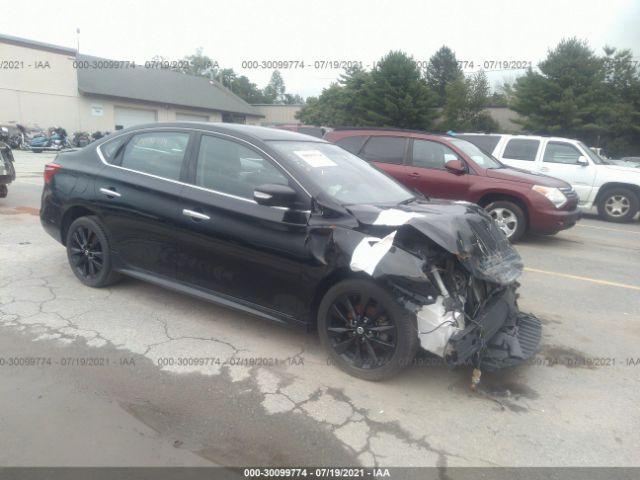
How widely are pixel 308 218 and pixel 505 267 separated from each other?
1491 mm

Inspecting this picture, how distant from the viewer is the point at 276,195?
3686 mm

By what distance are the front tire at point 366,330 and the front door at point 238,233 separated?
0.26m

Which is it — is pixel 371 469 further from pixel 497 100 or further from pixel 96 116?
pixel 497 100

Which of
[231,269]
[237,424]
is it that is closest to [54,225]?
[231,269]

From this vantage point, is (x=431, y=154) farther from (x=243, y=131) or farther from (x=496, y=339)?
(x=496, y=339)

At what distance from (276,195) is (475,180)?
5.51 metres

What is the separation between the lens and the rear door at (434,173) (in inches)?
333

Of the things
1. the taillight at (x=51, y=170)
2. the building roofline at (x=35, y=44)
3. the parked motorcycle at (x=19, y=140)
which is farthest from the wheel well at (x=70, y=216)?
the building roofline at (x=35, y=44)

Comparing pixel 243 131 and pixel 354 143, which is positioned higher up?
pixel 243 131

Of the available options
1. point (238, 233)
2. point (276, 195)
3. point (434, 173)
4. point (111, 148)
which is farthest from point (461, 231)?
point (434, 173)

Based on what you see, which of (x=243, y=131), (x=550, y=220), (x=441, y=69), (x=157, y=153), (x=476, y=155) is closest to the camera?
(x=243, y=131)

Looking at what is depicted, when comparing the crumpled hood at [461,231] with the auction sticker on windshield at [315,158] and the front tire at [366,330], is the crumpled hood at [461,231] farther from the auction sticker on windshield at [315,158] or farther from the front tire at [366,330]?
the auction sticker on windshield at [315,158]

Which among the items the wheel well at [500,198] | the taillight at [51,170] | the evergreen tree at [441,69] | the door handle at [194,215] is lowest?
the wheel well at [500,198]

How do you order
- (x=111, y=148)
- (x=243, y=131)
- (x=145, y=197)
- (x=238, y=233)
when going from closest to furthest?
1. (x=238, y=233)
2. (x=243, y=131)
3. (x=145, y=197)
4. (x=111, y=148)
